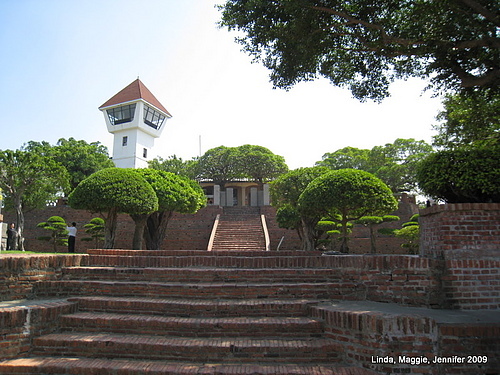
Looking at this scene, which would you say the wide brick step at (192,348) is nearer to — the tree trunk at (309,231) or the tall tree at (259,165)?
the tree trunk at (309,231)

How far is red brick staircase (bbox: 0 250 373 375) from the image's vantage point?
3283 millimetres

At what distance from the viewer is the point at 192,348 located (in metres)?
3.35

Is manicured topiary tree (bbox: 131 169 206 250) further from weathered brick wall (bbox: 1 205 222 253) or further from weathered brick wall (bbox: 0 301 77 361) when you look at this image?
weathered brick wall (bbox: 0 301 77 361)

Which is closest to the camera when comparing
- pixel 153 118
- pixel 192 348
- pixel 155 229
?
pixel 192 348

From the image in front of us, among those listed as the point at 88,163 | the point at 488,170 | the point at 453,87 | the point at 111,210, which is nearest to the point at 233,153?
the point at 88,163

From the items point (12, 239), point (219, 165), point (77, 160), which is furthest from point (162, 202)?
point (219, 165)

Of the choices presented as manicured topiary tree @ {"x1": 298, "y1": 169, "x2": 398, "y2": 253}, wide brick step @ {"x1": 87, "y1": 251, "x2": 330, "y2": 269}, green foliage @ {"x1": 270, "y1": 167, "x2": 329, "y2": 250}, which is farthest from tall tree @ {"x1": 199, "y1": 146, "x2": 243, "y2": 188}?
wide brick step @ {"x1": 87, "y1": 251, "x2": 330, "y2": 269}

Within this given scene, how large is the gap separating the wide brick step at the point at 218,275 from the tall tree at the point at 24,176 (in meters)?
13.4

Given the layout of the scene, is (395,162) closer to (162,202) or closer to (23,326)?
(162,202)

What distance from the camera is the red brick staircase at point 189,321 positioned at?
328cm

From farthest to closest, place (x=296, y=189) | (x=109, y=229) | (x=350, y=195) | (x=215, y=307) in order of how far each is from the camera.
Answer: (x=296, y=189)
(x=109, y=229)
(x=350, y=195)
(x=215, y=307)

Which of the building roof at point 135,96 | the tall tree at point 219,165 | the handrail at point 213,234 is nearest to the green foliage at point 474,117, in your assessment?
the handrail at point 213,234

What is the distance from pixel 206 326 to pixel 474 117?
7354 millimetres

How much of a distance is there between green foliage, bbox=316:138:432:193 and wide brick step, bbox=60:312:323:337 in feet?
82.4
